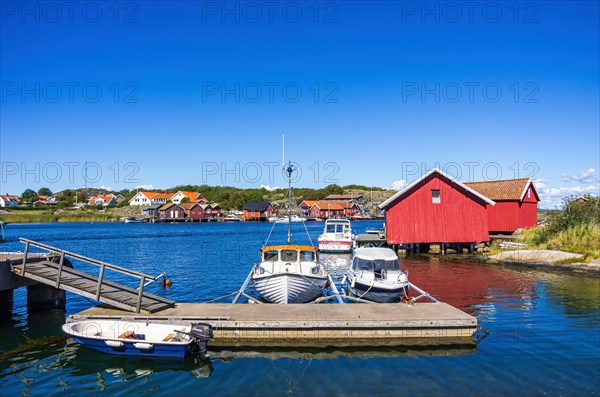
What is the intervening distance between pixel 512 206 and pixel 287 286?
34.0 meters

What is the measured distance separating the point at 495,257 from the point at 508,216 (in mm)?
10516

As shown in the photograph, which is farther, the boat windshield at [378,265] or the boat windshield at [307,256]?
the boat windshield at [307,256]

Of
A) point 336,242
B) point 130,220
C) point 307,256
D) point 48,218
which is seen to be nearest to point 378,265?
point 307,256

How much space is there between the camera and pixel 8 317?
1870 centimetres

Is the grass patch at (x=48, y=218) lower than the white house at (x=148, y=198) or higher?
lower

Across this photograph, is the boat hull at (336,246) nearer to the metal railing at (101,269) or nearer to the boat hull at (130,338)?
the metal railing at (101,269)

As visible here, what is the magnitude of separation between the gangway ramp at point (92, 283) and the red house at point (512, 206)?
3767 cm

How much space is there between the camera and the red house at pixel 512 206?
4275cm

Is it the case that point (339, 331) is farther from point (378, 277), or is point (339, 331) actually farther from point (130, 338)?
point (130, 338)

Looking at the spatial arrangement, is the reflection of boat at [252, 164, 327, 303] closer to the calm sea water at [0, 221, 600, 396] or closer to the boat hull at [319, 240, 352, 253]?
the calm sea water at [0, 221, 600, 396]

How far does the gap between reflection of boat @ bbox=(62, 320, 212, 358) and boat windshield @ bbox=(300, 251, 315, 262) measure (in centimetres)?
797

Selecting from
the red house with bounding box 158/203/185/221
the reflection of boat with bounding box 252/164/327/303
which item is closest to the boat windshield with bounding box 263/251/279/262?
the reflection of boat with bounding box 252/164/327/303

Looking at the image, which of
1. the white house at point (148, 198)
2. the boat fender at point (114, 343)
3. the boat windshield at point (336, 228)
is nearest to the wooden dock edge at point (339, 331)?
the boat fender at point (114, 343)

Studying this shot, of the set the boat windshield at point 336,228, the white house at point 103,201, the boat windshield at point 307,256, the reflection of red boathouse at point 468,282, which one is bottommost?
the reflection of red boathouse at point 468,282
